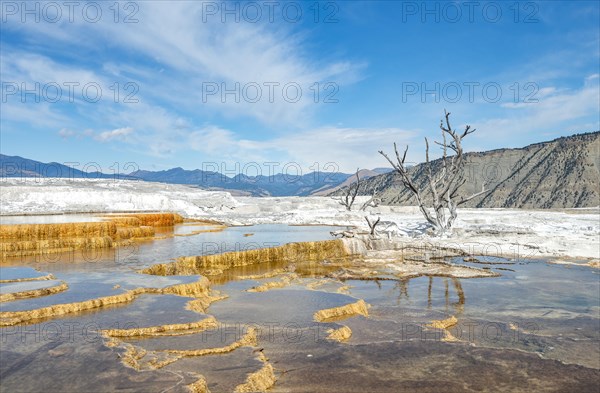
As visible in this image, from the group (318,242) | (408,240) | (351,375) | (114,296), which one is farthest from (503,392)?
(408,240)

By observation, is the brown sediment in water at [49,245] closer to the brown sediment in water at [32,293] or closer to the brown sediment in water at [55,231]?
the brown sediment in water at [55,231]

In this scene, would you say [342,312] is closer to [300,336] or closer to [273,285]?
[300,336]

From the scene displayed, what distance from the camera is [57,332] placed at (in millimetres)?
5379

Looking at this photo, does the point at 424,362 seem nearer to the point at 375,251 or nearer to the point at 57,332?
the point at 57,332

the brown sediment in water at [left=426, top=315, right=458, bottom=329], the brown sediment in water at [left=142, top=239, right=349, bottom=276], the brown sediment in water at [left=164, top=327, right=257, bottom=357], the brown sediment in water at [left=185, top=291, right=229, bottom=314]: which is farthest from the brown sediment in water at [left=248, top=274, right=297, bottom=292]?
the brown sediment in water at [left=426, top=315, right=458, bottom=329]

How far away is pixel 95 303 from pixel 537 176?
2621 inches

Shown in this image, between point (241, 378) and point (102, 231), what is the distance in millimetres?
13067

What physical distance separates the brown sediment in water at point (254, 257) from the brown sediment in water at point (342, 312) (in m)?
4.71

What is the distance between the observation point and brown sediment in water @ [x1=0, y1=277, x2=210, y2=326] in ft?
19.2

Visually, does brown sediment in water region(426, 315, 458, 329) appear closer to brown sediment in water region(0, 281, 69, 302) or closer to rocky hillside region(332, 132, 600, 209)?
brown sediment in water region(0, 281, 69, 302)

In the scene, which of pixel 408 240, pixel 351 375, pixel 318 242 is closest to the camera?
pixel 351 375

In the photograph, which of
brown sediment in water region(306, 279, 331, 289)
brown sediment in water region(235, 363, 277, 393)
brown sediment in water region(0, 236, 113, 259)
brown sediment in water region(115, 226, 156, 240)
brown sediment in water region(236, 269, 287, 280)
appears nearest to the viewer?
brown sediment in water region(235, 363, 277, 393)

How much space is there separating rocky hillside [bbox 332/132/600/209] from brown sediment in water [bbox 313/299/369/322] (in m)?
42.5

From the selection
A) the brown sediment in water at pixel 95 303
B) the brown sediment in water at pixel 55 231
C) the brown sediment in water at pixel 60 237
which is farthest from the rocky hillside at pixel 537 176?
the brown sediment in water at pixel 95 303
